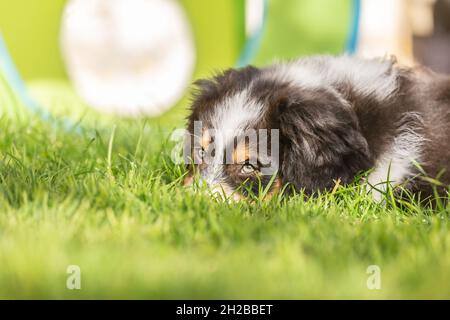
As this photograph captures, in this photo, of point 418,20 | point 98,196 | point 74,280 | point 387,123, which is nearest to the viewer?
point 74,280

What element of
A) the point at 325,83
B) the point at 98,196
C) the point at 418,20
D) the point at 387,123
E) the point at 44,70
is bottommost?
the point at 98,196

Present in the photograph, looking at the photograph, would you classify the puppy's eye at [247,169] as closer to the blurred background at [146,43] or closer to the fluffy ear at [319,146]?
the fluffy ear at [319,146]

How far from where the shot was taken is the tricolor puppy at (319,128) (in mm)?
3404

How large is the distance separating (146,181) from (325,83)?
1167mm

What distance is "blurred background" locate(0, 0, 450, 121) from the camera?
6082mm

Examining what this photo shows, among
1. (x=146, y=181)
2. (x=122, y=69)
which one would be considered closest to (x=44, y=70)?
(x=122, y=69)

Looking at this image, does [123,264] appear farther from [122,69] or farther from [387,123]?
[122,69]

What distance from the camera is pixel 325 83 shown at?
3.73m

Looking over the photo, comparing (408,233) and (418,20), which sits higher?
(418,20)

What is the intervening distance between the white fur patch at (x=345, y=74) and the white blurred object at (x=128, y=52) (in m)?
2.57

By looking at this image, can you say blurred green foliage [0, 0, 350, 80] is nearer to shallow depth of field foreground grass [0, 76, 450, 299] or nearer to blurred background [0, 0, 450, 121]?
blurred background [0, 0, 450, 121]

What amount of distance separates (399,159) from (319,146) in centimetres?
49

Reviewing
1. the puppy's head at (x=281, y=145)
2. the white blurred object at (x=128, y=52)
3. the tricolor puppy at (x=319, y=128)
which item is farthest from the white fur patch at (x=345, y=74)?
the white blurred object at (x=128, y=52)

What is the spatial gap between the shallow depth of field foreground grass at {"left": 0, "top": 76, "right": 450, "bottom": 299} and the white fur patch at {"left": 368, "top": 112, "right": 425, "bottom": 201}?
0.20 m
